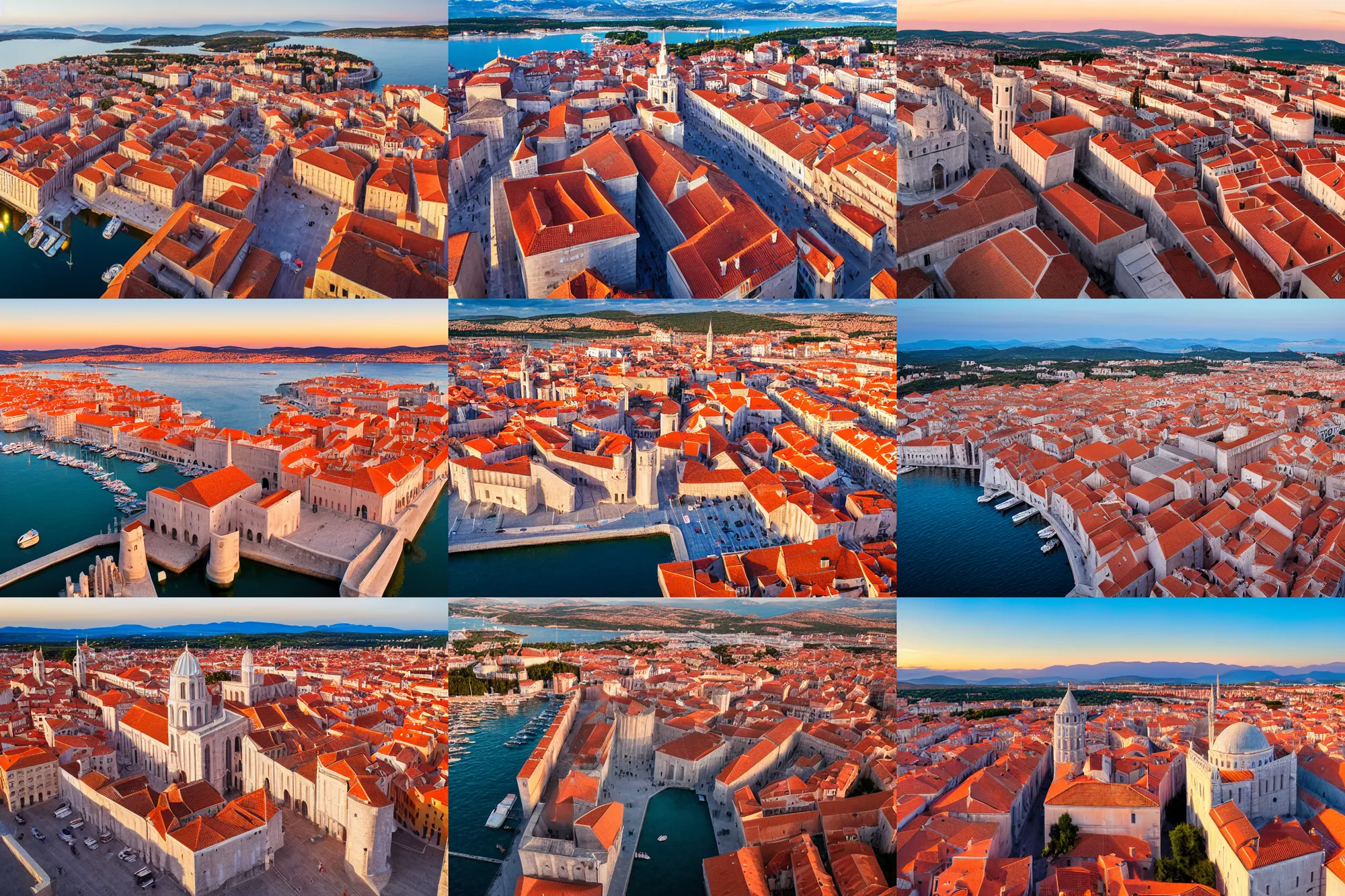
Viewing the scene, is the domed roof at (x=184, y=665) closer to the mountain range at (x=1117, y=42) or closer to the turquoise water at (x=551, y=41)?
the turquoise water at (x=551, y=41)

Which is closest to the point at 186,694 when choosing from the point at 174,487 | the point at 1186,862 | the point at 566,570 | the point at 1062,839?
the point at 174,487

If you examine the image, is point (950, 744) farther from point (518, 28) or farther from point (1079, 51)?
point (518, 28)

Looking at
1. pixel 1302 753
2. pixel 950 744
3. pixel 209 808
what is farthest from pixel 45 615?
pixel 1302 753

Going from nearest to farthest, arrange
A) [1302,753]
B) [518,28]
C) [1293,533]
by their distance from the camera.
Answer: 1. [1293,533]
2. [1302,753]
3. [518,28]

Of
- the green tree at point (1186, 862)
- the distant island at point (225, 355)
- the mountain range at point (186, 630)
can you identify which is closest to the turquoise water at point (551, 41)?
the distant island at point (225, 355)

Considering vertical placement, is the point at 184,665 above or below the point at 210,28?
below

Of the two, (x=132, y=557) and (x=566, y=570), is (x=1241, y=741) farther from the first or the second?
(x=132, y=557)
